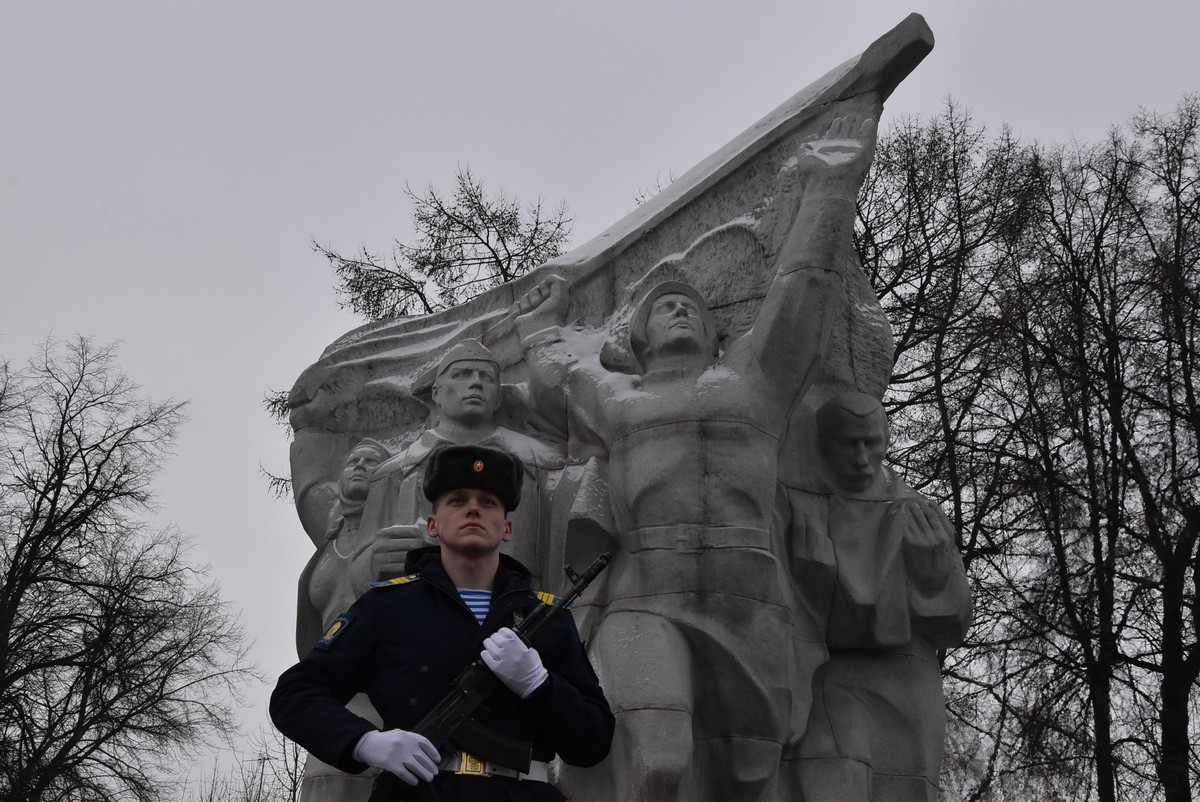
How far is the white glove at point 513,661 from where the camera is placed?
10.4 feet

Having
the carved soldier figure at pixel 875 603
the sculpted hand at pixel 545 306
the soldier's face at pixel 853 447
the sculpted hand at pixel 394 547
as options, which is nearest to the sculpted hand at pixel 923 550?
the carved soldier figure at pixel 875 603

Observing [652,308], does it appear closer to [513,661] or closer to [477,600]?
[477,600]

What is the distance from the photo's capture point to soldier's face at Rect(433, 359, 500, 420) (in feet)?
21.8

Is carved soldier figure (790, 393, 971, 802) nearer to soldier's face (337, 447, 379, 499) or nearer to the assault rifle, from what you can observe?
soldier's face (337, 447, 379, 499)

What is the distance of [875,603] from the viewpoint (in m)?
6.38

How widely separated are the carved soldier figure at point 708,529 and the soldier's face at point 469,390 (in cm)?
48

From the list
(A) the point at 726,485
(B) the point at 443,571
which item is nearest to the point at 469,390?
(A) the point at 726,485

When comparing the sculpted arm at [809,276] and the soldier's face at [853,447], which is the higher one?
the sculpted arm at [809,276]

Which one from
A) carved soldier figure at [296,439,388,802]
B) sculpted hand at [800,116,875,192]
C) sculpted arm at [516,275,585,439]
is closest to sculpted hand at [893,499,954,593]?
sculpted hand at [800,116,875,192]

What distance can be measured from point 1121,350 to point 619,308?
7.80 metres

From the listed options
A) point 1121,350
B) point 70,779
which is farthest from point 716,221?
point 70,779

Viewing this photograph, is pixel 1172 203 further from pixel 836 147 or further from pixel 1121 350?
pixel 836 147

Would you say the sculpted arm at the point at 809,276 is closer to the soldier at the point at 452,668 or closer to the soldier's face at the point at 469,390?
the soldier's face at the point at 469,390

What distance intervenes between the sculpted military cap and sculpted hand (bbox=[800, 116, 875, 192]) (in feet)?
10.2
